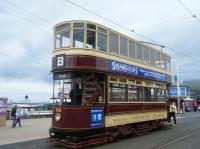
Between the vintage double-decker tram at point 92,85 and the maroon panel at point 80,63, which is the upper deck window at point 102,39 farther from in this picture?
the maroon panel at point 80,63

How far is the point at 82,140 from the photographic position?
1361 centimetres

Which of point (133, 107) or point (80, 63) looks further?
point (133, 107)

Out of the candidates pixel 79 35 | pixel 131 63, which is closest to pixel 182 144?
pixel 131 63

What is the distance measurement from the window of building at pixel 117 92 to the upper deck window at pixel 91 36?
1980 mm

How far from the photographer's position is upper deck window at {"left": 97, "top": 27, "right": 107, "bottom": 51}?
14883 millimetres

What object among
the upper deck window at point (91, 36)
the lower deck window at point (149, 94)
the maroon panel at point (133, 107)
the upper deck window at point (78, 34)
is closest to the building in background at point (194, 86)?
the maroon panel at point (133, 107)

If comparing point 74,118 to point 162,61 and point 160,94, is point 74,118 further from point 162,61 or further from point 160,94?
point 162,61

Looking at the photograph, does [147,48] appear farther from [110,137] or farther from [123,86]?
[110,137]

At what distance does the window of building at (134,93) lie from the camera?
665 inches

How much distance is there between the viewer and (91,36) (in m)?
14.6

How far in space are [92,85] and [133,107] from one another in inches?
133

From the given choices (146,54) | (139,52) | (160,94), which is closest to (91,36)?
(139,52)

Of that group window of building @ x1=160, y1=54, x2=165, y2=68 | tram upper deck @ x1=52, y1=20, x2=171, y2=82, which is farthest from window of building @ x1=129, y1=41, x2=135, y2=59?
window of building @ x1=160, y1=54, x2=165, y2=68

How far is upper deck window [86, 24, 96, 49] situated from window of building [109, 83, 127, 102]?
6.50 ft
